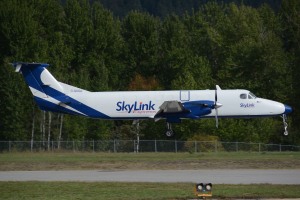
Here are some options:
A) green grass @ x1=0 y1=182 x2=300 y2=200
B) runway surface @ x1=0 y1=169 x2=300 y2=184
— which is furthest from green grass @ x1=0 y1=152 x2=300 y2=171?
green grass @ x1=0 y1=182 x2=300 y2=200

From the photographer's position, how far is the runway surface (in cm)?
3247

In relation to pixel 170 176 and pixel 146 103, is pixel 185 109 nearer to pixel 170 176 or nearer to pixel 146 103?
pixel 146 103

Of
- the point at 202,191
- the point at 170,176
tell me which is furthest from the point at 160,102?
the point at 202,191

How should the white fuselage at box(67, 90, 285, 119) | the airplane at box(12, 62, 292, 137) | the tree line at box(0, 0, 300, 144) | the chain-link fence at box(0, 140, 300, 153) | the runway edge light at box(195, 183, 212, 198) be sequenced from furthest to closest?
the tree line at box(0, 0, 300, 144) < the chain-link fence at box(0, 140, 300, 153) < the airplane at box(12, 62, 292, 137) < the white fuselage at box(67, 90, 285, 119) < the runway edge light at box(195, 183, 212, 198)

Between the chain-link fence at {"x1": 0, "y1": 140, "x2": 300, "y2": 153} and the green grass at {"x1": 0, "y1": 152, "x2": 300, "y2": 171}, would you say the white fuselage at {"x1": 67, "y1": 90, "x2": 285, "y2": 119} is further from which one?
the green grass at {"x1": 0, "y1": 152, "x2": 300, "y2": 171}

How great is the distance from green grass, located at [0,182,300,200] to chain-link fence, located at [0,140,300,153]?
28.5m

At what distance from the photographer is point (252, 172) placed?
35.9 metres

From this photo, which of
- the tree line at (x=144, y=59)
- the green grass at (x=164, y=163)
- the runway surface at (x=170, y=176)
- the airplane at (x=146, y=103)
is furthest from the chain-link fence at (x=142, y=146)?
the runway surface at (x=170, y=176)

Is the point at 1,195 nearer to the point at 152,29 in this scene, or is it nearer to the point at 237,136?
A: the point at 237,136

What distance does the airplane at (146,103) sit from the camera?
53875 mm

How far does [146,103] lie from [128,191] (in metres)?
26.7

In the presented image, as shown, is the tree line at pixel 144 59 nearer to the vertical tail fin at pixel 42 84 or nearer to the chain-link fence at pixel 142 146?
the chain-link fence at pixel 142 146

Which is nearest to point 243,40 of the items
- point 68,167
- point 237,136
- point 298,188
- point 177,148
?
point 237,136

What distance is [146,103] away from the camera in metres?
55.3
